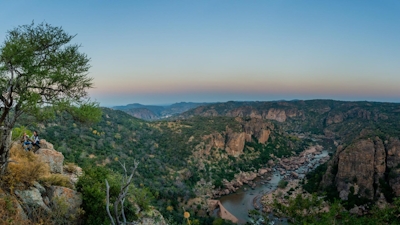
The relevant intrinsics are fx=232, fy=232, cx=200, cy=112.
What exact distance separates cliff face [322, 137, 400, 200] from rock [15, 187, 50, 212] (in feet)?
134

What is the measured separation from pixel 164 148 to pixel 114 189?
4156 centimetres

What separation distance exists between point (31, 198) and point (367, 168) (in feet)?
145

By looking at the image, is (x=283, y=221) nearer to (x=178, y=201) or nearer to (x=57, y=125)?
(x=178, y=201)

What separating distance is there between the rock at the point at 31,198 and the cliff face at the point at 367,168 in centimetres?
4085

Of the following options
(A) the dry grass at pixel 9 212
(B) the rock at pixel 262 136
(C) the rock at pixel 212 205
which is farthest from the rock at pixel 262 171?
(A) the dry grass at pixel 9 212

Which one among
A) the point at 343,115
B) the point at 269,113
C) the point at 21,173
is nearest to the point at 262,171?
the point at 21,173

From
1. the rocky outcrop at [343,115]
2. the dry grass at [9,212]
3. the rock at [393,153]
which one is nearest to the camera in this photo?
the dry grass at [9,212]

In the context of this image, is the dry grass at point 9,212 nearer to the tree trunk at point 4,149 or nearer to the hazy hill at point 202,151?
the tree trunk at point 4,149

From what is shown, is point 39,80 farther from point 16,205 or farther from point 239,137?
Answer: point 239,137

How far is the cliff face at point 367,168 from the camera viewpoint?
3516 cm

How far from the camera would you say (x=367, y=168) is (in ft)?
121

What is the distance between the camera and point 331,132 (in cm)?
10838

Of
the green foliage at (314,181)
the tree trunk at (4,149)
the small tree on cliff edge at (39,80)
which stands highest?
the small tree on cliff edge at (39,80)

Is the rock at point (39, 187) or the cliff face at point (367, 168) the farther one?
the cliff face at point (367, 168)
